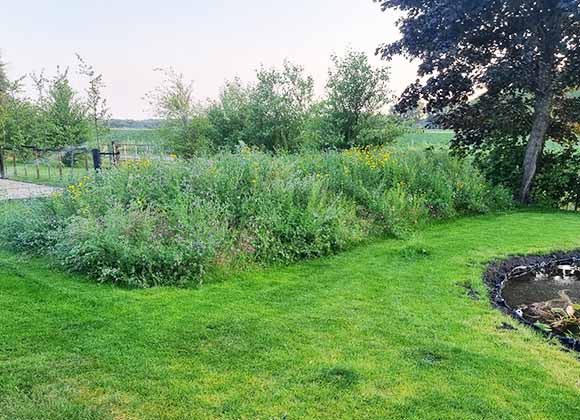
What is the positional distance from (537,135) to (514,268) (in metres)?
4.11

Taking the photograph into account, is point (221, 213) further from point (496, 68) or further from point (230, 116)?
point (230, 116)

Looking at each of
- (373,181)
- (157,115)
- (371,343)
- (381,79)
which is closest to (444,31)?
(373,181)

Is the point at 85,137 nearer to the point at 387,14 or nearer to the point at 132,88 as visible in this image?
the point at 132,88

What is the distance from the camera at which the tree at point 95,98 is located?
1275 centimetres

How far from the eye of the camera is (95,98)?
44.7ft

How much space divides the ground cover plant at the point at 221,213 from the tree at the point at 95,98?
27.6 ft

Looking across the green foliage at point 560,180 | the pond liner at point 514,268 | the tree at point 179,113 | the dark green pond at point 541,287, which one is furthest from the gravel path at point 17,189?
the green foliage at point 560,180

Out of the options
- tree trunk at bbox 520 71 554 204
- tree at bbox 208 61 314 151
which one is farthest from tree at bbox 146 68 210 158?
tree trunk at bbox 520 71 554 204

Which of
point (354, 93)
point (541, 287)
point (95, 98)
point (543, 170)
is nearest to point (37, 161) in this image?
point (95, 98)

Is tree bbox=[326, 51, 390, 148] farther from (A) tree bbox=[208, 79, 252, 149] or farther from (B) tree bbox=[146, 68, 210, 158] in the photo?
(B) tree bbox=[146, 68, 210, 158]

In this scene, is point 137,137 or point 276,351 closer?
point 276,351

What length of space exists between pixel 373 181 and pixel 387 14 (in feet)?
11.8

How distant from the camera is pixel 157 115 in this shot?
58.4 feet

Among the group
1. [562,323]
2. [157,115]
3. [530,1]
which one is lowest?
[562,323]
